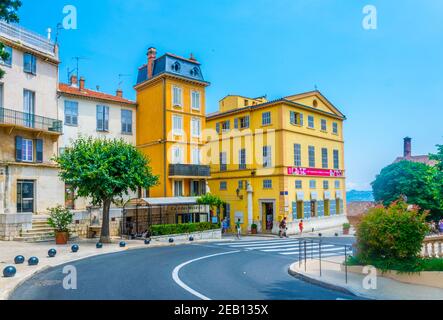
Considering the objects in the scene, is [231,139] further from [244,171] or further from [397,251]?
[397,251]

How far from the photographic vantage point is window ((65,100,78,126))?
30422 millimetres

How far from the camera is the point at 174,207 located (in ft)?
103

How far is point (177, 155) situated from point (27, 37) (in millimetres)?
15164

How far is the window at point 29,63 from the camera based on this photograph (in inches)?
1070

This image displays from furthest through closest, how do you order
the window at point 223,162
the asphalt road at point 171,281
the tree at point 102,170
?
the window at point 223,162, the tree at point 102,170, the asphalt road at point 171,281

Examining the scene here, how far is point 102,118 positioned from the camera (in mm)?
32438

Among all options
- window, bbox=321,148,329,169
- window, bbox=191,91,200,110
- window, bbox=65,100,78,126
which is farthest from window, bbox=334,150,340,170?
window, bbox=65,100,78,126

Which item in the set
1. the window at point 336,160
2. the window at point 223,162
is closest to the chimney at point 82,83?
the window at point 223,162

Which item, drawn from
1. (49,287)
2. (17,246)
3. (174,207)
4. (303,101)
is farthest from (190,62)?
(49,287)

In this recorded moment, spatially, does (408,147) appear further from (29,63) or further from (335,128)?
(29,63)

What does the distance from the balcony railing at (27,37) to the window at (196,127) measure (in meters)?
13.4

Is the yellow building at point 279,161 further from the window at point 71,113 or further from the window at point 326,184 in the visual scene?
the window at point 71,113

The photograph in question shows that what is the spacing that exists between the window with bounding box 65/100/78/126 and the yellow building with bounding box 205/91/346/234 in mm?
14963

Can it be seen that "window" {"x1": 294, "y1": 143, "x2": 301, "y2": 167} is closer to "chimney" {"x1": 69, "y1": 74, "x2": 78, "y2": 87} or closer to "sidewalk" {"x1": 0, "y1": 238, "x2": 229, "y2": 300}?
"sidewalk" {"x1": 0, "y1": 238, "x2": 229, "y2": 300}
